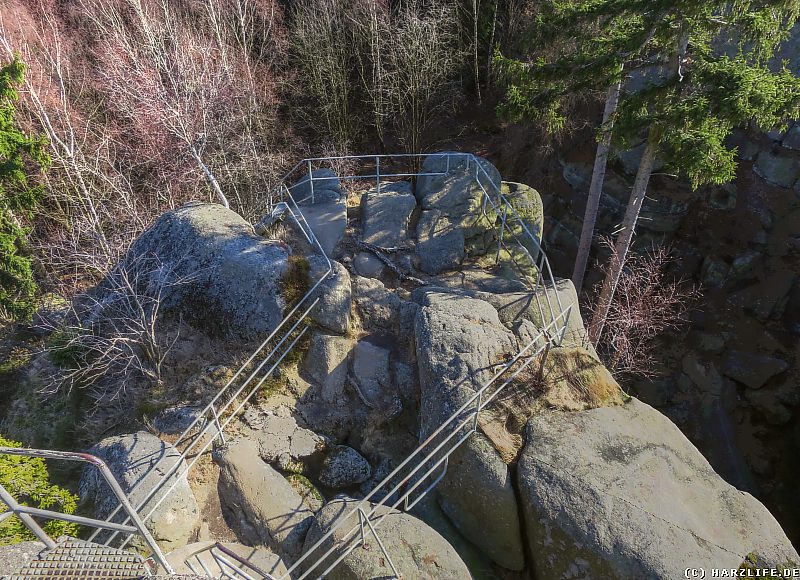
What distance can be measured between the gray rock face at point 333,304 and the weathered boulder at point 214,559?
401cm

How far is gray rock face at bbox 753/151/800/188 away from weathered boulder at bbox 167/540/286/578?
20.3 meters

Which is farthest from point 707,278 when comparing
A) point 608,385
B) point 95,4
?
point 95,4

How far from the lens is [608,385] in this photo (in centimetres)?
823

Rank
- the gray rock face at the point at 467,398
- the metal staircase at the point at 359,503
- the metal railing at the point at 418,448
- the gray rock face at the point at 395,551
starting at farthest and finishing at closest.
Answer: the gray rock face at the point at 467,398, the metal railing at the point at 418,448, the gray rock face at the point at 395,551, the metal staircase at the point at 359,503

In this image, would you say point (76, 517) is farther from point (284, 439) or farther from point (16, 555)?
point (284, 439)

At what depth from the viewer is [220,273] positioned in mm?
9453

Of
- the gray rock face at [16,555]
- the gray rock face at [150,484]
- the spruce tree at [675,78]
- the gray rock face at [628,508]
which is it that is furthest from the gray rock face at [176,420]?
the spruce tree at [675,78]

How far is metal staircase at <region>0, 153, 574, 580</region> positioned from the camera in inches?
177

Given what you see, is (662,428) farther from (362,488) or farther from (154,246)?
(154,246)

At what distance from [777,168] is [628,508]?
56.2 feet

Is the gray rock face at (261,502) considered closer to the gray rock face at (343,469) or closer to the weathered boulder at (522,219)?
the gray rock face at (343,469)

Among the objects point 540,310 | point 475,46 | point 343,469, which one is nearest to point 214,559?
point 343,469

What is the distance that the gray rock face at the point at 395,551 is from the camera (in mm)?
6129

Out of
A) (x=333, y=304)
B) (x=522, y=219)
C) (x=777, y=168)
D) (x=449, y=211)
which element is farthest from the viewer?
(x=777, y=168)
